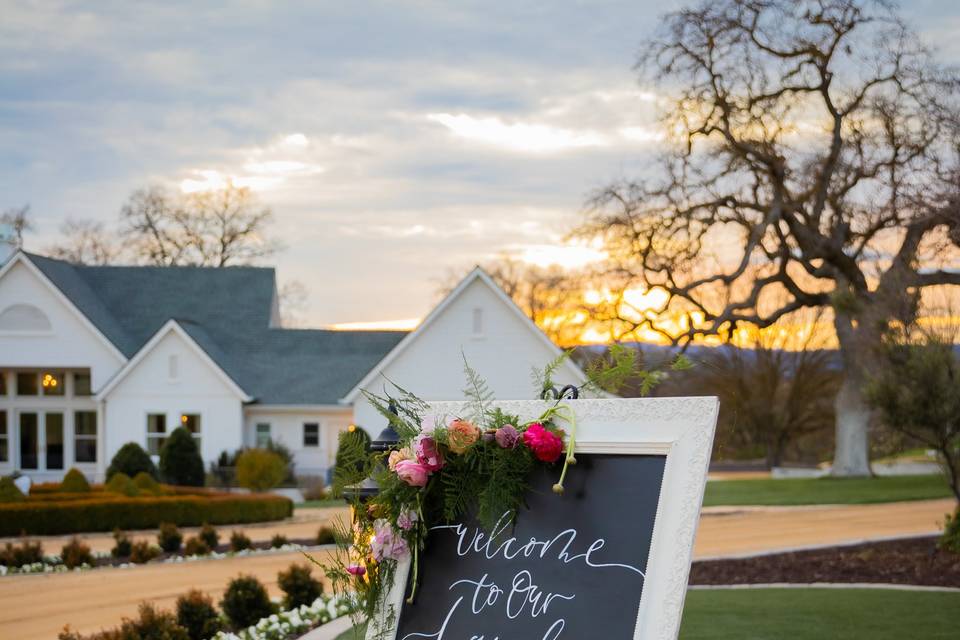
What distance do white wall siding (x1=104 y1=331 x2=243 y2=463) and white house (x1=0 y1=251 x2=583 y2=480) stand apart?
0.03 meters

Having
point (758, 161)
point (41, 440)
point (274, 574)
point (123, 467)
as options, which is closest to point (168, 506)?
point (123, 467)

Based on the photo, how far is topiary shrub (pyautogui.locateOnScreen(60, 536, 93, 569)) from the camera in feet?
56.5

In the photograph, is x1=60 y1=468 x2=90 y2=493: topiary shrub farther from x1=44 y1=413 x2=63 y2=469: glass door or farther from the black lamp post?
the black lamp post

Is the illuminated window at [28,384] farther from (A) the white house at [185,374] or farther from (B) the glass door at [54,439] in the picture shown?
(B) the glass door at [54,439]

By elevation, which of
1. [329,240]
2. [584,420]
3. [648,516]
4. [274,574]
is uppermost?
[329,240]

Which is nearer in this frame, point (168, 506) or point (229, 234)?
point (168, 506)

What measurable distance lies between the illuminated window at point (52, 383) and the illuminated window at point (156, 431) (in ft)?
14.2

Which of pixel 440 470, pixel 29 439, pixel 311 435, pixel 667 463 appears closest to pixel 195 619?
pixel 440 470

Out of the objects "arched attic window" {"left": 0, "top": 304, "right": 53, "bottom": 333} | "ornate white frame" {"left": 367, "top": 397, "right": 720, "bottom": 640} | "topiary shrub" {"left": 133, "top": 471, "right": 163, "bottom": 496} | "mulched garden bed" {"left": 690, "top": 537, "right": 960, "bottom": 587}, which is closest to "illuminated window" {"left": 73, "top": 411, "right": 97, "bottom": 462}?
"arched attic window" {"left": 0, "top": 304, "right": 53, "bottom": 333}

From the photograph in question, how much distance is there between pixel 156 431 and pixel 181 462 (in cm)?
495

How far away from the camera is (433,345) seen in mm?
34000

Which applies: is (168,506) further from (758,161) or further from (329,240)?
(758,161)

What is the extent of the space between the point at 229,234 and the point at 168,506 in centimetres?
3451

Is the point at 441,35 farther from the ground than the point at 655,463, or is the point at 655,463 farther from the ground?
the point at 441,35
